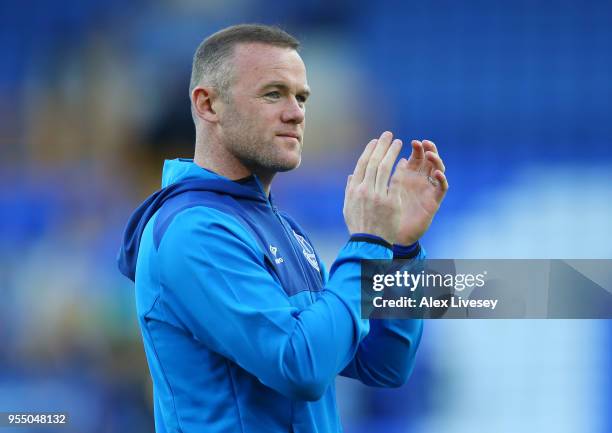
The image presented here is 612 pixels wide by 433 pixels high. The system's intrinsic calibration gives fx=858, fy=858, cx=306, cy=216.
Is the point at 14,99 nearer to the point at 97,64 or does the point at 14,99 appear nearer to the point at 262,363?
the point at 97,64

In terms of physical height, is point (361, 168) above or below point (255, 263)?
above

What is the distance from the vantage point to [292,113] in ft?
5.60

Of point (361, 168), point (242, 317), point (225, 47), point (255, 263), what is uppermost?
point (225, 47)

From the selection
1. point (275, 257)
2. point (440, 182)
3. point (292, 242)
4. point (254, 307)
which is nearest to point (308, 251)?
point (292, 242)

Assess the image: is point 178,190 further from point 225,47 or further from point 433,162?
point 433,162

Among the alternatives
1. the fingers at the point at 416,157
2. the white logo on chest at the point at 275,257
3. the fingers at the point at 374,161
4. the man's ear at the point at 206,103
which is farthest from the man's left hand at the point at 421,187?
the man's ear at the point at 206,103

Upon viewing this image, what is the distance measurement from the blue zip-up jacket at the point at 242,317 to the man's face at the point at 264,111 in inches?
3.3

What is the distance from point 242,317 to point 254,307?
3 centimetres

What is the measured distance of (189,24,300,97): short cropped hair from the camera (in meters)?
1.75

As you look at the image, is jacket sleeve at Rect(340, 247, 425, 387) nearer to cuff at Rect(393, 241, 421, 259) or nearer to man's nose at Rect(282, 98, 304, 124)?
cuff at Rect(393, 241, 421, 259)

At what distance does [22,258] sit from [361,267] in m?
3.24

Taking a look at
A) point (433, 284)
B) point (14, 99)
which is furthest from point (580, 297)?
point (14, 99)

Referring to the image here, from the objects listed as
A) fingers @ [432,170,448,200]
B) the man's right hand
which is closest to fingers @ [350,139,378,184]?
the man's right hand

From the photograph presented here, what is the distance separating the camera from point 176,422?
1.62 metres
